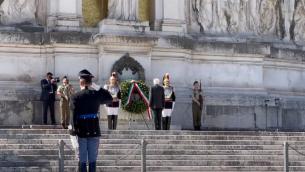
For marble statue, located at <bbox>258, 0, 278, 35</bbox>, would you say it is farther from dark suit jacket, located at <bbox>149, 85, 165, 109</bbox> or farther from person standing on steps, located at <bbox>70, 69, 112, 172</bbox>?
person standing on steps, located at <bbox>70, 69, 112, 172</bbox>

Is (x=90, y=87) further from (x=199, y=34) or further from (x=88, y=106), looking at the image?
(x=199, y=34)

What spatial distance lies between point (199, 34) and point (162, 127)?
6447 millimetres

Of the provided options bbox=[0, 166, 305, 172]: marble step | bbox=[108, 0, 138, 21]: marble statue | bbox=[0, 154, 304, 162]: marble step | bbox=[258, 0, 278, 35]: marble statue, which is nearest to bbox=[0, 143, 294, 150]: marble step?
bbox=[0, 154, 304, 162]: marble step

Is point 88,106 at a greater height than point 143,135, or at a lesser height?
greater

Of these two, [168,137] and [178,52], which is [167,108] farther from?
[178,52]

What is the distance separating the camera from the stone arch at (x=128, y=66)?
83.2ft

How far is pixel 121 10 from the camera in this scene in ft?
85.6

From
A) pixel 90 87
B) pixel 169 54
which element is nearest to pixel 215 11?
pixel 169 54

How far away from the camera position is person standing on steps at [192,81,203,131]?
24.1 m

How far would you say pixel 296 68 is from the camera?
30109 millimetres

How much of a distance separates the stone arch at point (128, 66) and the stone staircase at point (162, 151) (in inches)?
209

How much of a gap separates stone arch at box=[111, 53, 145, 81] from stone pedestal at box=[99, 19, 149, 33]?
0.96m

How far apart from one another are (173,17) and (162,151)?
926 centimetres

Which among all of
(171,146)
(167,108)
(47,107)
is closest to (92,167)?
(171,146)
